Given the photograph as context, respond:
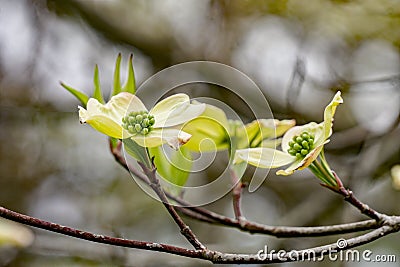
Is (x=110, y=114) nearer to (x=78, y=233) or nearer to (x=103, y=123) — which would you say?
(x=103, y=123)

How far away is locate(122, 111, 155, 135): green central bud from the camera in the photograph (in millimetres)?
595

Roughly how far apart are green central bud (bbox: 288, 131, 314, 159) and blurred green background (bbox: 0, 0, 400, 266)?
0.58 m

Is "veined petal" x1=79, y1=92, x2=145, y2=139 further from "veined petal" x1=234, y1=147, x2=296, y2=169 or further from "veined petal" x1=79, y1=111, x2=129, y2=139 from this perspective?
"veined petal" x1=234, y1=147, x2=296, y2=169

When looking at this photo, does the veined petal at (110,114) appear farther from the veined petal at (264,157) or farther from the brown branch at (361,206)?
the brown branch at (361,206)

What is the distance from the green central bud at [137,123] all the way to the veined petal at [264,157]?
0.41ft

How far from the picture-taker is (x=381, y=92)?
1387 mm

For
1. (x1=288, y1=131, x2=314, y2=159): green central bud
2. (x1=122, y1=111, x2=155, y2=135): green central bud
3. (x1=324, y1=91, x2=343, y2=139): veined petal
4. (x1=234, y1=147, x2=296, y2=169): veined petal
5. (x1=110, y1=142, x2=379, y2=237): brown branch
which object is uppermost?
(x1=324, y1=91, x2=343, y2=139): veined petal

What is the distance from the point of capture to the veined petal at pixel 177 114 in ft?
2.03

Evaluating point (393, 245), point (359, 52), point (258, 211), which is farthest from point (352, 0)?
point (258, 211)

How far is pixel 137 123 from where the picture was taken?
60 centimetres

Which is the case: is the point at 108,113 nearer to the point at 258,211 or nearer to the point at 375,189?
the point at 375,189

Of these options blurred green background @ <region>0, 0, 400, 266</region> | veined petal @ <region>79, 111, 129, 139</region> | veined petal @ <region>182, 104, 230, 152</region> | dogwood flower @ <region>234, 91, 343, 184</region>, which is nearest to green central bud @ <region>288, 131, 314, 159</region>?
dogwood flower @ <region>234, 91, 343, 184</region>

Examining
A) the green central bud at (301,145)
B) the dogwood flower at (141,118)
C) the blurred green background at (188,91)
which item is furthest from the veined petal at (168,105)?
the blurred green background at (188,91)

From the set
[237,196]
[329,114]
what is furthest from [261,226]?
[329,114]
